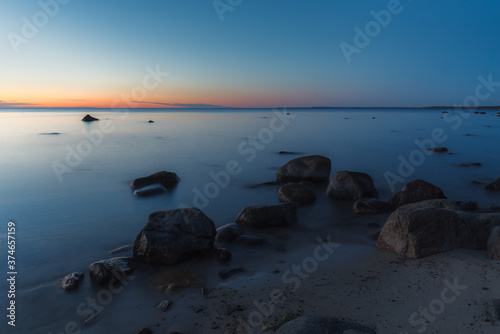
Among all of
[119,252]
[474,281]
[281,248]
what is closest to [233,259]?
[281,248]

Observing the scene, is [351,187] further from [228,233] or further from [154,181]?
[154,181]

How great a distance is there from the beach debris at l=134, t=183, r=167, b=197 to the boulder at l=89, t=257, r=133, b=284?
609cm

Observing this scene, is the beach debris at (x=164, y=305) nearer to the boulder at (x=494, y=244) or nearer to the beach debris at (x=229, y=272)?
the beach debris at (x=229, y=272)

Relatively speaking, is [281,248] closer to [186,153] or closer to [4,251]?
[4,251]

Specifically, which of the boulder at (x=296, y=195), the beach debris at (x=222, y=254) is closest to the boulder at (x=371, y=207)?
the boulder at (x=296, y=195)

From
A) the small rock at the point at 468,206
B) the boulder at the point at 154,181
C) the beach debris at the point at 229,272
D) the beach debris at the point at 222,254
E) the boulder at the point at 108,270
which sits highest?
the boulder at the point at 154,181

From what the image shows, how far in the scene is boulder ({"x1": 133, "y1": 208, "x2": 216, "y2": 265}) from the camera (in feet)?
22.5

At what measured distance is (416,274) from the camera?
563 cm

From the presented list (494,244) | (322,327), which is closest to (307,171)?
(494,244)

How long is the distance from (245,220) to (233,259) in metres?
2.07

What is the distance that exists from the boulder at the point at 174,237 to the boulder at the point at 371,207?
15.8 ft

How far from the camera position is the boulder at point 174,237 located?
6855 millimetres

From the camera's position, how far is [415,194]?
402 inches

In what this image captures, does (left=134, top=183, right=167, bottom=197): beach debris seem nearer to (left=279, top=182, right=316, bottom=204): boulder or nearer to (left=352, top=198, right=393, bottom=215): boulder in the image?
(left=279, top=182, right=316, bottom=204): boulder
